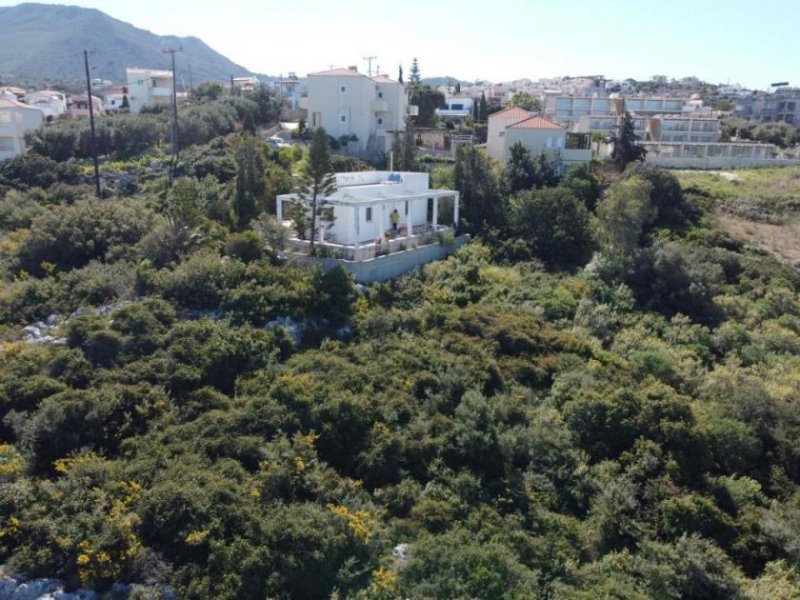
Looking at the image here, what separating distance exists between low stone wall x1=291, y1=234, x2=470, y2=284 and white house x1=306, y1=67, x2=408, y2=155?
18.9 m

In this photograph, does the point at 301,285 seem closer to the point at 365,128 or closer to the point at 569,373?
the point at 569,373

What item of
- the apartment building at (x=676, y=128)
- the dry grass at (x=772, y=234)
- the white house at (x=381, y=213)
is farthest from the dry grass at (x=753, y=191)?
the apartment building at (x=676, y=128)

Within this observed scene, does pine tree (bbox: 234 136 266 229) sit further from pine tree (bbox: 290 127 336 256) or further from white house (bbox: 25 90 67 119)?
white house (bbox: 25 90 67 119)

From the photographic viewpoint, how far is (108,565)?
12.3 metres

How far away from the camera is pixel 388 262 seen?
83.2ft

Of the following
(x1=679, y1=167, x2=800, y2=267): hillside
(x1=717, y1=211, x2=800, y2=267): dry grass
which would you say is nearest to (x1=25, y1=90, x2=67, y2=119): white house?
(x1=679, y1=167, x2=800, y2=267): hillside

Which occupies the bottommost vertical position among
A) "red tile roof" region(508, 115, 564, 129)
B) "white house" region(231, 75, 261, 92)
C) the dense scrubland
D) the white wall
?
the dense scrubland

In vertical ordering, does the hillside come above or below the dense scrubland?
above

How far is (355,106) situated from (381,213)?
20.9m

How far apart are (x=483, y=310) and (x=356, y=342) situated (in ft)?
17.3

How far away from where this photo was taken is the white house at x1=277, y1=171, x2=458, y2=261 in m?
25.9

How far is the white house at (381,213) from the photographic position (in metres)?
25.9

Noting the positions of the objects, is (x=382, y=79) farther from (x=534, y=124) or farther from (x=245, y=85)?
(x=245, y=85)

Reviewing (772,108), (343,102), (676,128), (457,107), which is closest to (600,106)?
(676,128)
